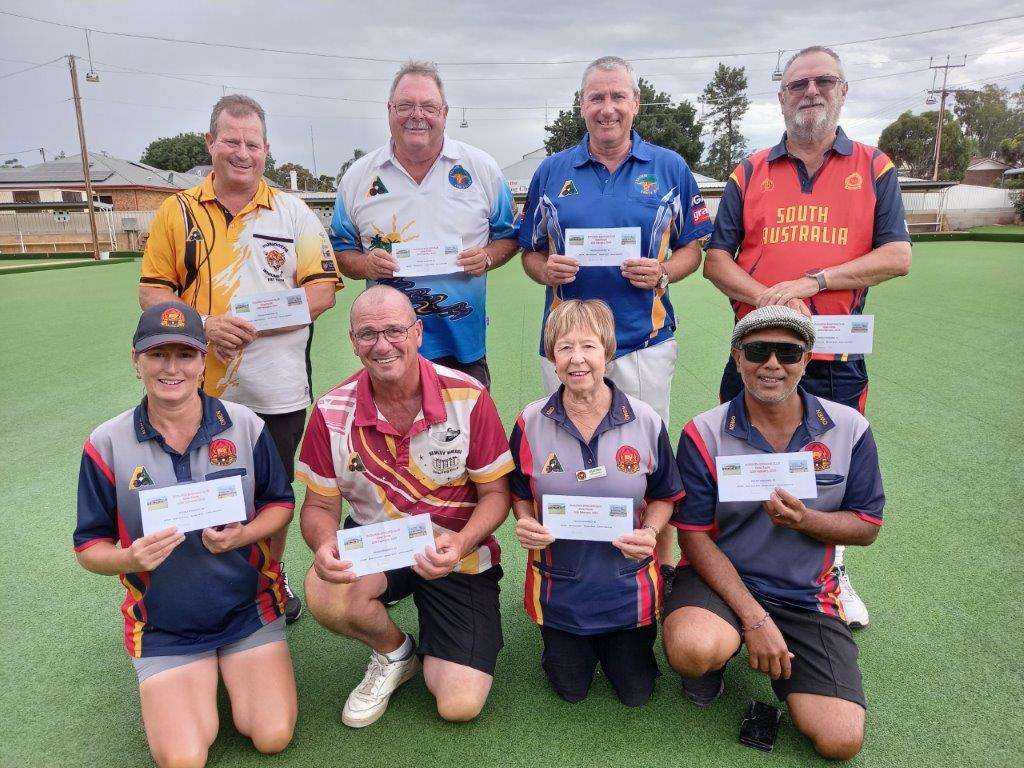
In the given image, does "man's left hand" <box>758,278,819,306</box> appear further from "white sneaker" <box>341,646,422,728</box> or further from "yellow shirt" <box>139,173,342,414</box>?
"white sneaker" <box>341,646,422,728</box>

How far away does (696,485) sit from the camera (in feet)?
9.04

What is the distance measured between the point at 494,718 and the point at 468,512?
82cm

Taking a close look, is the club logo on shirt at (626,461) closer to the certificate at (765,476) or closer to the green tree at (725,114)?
the certificate at (765,476)

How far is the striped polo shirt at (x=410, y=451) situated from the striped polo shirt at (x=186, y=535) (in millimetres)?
259

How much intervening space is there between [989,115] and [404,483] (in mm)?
93377

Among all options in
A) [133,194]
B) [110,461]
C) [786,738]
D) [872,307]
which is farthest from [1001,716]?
[133,194]

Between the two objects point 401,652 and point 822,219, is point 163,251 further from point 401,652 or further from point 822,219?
point 822,219

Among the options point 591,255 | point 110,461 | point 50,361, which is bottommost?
point 50,361

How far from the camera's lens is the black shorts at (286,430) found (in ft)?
11.5

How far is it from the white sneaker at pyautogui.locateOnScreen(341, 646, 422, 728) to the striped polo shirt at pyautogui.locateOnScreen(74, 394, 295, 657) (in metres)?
0.49

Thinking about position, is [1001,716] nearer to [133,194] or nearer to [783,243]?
[783,243]

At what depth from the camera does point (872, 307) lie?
11.2 meters

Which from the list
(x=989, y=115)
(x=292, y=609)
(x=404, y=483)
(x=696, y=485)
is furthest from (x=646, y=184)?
(x=989, y=115)

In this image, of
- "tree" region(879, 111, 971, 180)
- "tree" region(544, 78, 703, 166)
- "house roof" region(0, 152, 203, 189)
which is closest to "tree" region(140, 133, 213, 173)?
"house roof" region(0, 152, 203, 189)
